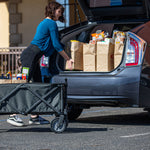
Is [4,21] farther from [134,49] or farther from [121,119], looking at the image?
[134,49]

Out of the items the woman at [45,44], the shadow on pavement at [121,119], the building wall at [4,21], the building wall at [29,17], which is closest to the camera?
the woman at [45,44]

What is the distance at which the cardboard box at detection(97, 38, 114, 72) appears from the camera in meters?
7.48

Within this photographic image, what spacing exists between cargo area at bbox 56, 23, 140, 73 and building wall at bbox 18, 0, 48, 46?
10609 millimetres

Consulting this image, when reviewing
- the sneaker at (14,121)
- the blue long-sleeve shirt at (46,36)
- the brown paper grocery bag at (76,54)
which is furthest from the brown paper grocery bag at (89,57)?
the sneaker at (14,121)

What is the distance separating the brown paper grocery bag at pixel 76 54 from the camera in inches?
303

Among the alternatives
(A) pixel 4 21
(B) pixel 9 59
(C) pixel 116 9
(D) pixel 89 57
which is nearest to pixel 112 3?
(C) pixel 116 9

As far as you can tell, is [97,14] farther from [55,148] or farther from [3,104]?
[55,148]

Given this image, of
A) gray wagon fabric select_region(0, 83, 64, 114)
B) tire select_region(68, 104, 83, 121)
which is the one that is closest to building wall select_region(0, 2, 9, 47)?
tire select_region(68, 104, 83, 121)

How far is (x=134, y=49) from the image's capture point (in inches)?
277

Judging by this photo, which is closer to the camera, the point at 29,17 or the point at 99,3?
the point at 99,3

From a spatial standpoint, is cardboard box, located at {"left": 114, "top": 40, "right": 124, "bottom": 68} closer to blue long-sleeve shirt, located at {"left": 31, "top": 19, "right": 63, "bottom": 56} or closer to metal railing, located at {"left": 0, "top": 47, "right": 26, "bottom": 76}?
blue long-sleeve shirt, located at {"left": 31, "top": 19, "right": 63, "bottom": 56}

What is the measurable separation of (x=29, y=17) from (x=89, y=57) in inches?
448

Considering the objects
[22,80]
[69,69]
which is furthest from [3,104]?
[69,69]

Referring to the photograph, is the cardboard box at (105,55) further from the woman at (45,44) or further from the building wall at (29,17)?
the building wall at (29,17)
